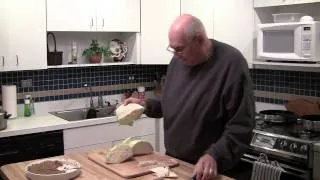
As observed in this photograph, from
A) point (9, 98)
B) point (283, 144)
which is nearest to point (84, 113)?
point (9, 98)

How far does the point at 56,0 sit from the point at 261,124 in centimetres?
192

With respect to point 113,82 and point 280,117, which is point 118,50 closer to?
point 113,82

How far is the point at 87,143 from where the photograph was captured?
10.8 ft

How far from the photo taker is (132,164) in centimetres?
202

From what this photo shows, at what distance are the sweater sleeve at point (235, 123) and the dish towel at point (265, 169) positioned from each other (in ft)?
3.26

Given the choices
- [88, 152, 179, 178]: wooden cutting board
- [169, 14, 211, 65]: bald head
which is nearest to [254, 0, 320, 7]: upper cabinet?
[169, 14, 211, 65]: bald head

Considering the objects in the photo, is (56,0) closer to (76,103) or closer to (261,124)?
(76,103)

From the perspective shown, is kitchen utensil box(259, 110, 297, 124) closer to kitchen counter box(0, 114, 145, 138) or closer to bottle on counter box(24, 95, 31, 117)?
kitchen counter box(0, 114, 145, 138)

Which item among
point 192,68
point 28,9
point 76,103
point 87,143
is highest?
point 28,9

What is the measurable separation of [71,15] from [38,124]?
3.06 ft

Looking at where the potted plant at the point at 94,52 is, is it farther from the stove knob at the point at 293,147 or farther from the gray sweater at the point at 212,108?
the stove knob at the point at 293,147

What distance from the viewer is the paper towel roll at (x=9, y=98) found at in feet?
10.7

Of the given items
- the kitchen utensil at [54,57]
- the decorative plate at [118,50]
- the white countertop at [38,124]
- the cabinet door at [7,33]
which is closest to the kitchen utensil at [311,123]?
the white countertop at [38,124]

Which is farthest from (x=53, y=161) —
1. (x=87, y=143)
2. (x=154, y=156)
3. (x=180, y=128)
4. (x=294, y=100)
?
(x=294, y=100)
